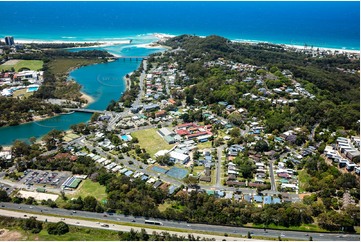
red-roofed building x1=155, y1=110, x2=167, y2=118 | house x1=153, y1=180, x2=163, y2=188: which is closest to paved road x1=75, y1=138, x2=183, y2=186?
house x1=153, y1=180, x2=163, y2=188

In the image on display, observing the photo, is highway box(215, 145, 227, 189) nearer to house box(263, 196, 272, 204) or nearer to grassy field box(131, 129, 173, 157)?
house box(263, 196, 272, 204)

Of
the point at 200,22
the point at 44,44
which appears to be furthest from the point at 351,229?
the point at 200,22

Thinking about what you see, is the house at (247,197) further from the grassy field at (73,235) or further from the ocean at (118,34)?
the ocean at (118,34)

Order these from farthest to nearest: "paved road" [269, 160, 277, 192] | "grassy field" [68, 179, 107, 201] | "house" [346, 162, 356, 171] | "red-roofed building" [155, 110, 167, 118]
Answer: "red-roofed building" [155, 110, 167, 118] → "house" [346, 162, 356, 171] → "paved road" [269, 160, 277, 192] → "grassy field" [68, 179, 107, 201]

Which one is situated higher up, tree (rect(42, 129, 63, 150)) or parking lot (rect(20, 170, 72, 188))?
tree (rect(42, 129, 63, 150))

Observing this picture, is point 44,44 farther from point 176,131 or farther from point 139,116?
point 176,131
